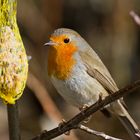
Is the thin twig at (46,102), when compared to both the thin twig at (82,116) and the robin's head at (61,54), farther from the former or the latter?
the thin twig at (82,116)

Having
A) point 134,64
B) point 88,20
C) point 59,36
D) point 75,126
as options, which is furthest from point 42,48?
point 75,126

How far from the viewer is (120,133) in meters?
7.35

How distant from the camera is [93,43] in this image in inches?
312

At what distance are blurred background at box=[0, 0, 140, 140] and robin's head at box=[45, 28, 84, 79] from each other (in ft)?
10.1

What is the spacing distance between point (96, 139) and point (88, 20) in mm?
1864

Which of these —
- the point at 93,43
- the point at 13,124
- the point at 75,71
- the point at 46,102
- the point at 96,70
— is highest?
the point at 93,43

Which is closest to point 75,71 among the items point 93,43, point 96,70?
point 96,70

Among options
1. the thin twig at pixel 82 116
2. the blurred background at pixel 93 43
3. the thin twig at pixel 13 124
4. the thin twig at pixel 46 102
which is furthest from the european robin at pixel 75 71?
A: the blurred background at pixel 93 43

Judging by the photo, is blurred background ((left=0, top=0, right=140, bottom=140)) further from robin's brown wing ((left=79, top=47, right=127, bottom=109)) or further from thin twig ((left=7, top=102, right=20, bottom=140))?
thin twig ((left=7, top=102, right=20, bottom=140))

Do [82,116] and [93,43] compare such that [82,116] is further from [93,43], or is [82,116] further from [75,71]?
[93,43]

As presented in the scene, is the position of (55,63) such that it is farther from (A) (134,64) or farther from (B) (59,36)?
(A) (134,64)

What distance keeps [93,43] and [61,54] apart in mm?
3678

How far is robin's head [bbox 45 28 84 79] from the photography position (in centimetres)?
418

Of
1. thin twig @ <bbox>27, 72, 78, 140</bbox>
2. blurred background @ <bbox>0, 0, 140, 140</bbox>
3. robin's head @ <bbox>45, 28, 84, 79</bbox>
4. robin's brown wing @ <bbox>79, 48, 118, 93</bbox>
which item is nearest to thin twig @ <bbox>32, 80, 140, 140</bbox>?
robin's head @ <bbox>45, 28, 84, 79</bbox>
